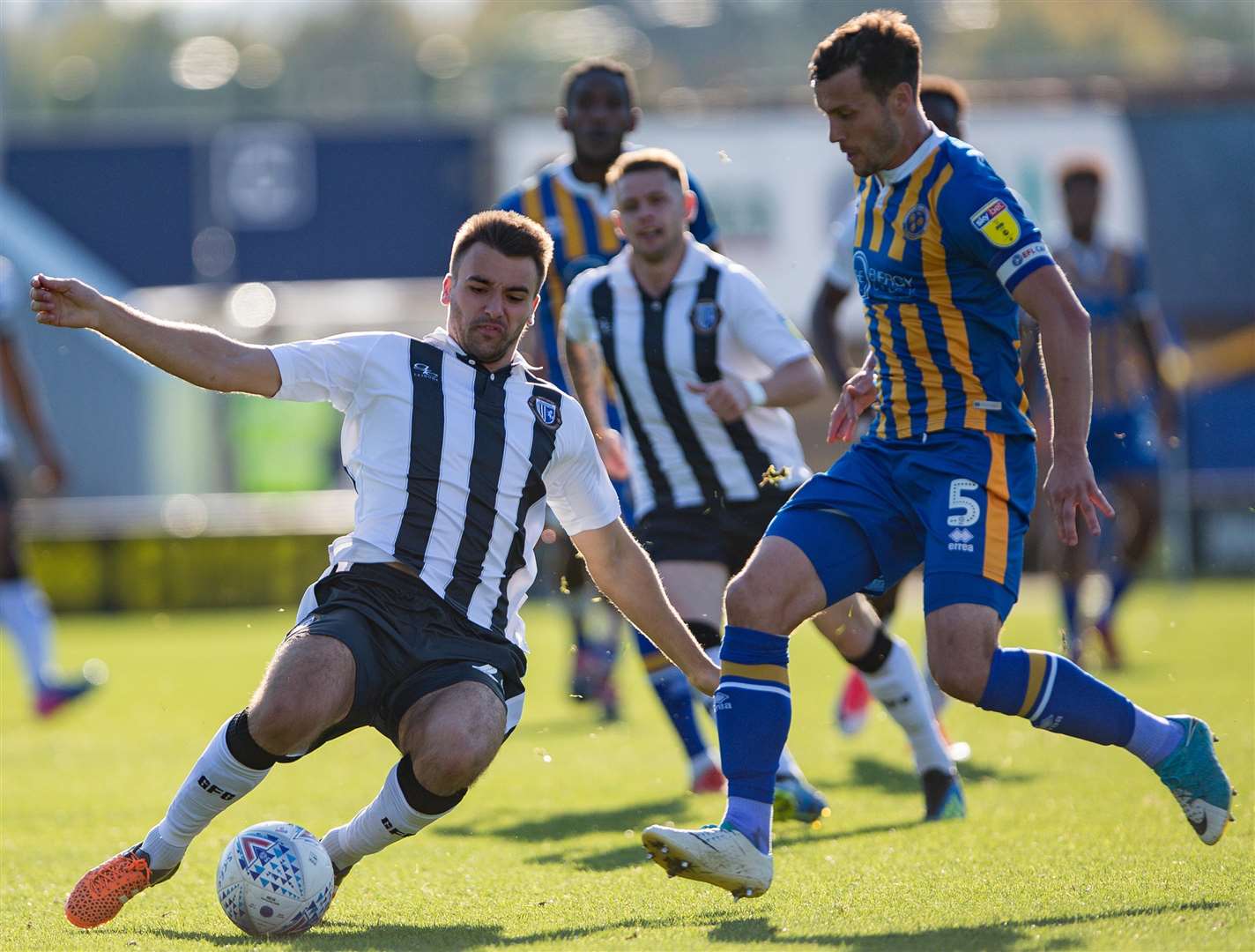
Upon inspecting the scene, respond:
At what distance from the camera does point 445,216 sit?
27734 millimetres

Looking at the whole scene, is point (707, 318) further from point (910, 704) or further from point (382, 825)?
point (382, 825)

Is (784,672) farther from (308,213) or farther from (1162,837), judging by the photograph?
(308,213)

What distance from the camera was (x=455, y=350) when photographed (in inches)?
197

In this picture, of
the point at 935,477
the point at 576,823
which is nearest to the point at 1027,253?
the point at 935,477

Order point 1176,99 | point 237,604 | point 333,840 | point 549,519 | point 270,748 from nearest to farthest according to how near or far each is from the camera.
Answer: point 270,748, point 333,840, point 549,519, point 237,604, point 1176,99

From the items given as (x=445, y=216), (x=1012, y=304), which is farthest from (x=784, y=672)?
(x=445, y=216)

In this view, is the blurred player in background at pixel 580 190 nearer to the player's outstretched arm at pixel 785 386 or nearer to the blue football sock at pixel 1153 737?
the player's outstretched arm at pixel 785 386

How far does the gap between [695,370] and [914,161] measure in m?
1.89

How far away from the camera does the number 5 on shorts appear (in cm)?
484

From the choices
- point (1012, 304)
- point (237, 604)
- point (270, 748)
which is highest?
point (1012, 304)

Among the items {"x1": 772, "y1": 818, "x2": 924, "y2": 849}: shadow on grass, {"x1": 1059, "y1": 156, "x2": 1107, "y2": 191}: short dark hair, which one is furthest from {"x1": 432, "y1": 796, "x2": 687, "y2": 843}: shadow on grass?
{"x1": 1059, "y1": 156, "x2": 1107, "y2": 191}: short dark hair

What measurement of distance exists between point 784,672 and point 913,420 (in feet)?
2.50

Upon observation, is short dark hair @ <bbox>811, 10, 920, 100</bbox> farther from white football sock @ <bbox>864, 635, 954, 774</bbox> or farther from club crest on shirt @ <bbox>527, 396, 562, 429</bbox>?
white football sock @ <bbox>864, 635, 954, 774</bbox>

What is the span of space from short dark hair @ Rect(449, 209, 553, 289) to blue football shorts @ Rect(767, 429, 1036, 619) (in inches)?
37.4
